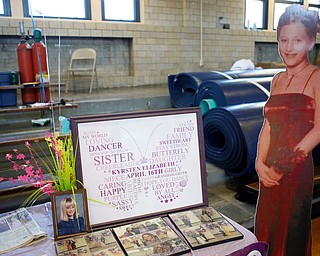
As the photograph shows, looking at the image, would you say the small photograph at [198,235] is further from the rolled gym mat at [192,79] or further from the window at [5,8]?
the window at [5,8]

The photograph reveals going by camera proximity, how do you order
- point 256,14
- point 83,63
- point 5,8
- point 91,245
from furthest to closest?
point 256,14 → point 83,63 → point 5,8 → point 91,245

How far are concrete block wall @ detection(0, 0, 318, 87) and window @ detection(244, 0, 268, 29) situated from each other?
11.2 inches

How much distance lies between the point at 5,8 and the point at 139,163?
530 centimetres

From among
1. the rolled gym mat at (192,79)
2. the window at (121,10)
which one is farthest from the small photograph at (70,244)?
the window at (121,10)

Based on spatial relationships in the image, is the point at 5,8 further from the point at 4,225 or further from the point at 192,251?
the point at 192,251

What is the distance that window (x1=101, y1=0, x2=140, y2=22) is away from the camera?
6.16m

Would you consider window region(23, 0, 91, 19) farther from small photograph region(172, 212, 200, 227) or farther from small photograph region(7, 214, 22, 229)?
small photograph region(172, 212, 200, 227)

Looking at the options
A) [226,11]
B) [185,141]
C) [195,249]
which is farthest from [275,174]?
[226,11]

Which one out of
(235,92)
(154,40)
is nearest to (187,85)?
(235,92)

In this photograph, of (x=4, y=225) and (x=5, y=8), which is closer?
(x=4, y=225)

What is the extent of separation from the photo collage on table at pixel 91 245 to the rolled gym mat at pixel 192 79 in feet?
9.89

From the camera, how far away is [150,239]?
911mm

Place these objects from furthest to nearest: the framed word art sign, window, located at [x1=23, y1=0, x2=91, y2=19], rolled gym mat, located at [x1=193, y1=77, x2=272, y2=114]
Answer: window, located at [x1=23, y1=0, x2=91, y2=19], rolled gym mat, located at [x1=193, y1=77, x2=272, y2=114], the framed word art sign

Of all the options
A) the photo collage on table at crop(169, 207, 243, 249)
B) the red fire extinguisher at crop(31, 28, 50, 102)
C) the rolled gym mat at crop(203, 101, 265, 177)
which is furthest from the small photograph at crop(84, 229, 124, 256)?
the red fire extinguisher at crop(31, 28, 50, 102)
